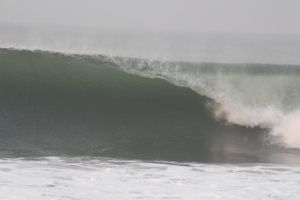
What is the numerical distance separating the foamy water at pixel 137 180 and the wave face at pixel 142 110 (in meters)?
0.69

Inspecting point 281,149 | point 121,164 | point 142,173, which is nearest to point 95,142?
point 121,164

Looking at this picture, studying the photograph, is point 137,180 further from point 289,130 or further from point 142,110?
point 142,110

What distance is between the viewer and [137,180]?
7.36 metres

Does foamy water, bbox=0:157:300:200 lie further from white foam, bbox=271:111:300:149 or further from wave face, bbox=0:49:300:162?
white foam, bbox=271:111:300:149

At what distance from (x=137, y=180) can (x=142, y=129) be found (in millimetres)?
3521

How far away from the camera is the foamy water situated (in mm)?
6762

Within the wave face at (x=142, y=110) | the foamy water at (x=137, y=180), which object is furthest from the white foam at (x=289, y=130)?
the foamy water at (x=137, y=180)

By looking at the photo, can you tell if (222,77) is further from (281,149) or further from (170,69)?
(281,149)

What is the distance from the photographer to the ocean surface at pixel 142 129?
720 centimetres

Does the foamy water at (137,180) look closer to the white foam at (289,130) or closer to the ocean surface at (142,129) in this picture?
the ocean surface at (142,129)

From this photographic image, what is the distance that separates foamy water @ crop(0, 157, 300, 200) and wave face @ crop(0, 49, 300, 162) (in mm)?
693

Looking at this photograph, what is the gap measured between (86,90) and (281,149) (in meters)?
4.07

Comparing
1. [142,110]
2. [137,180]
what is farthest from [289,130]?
[137,180]

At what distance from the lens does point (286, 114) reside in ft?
38.5
